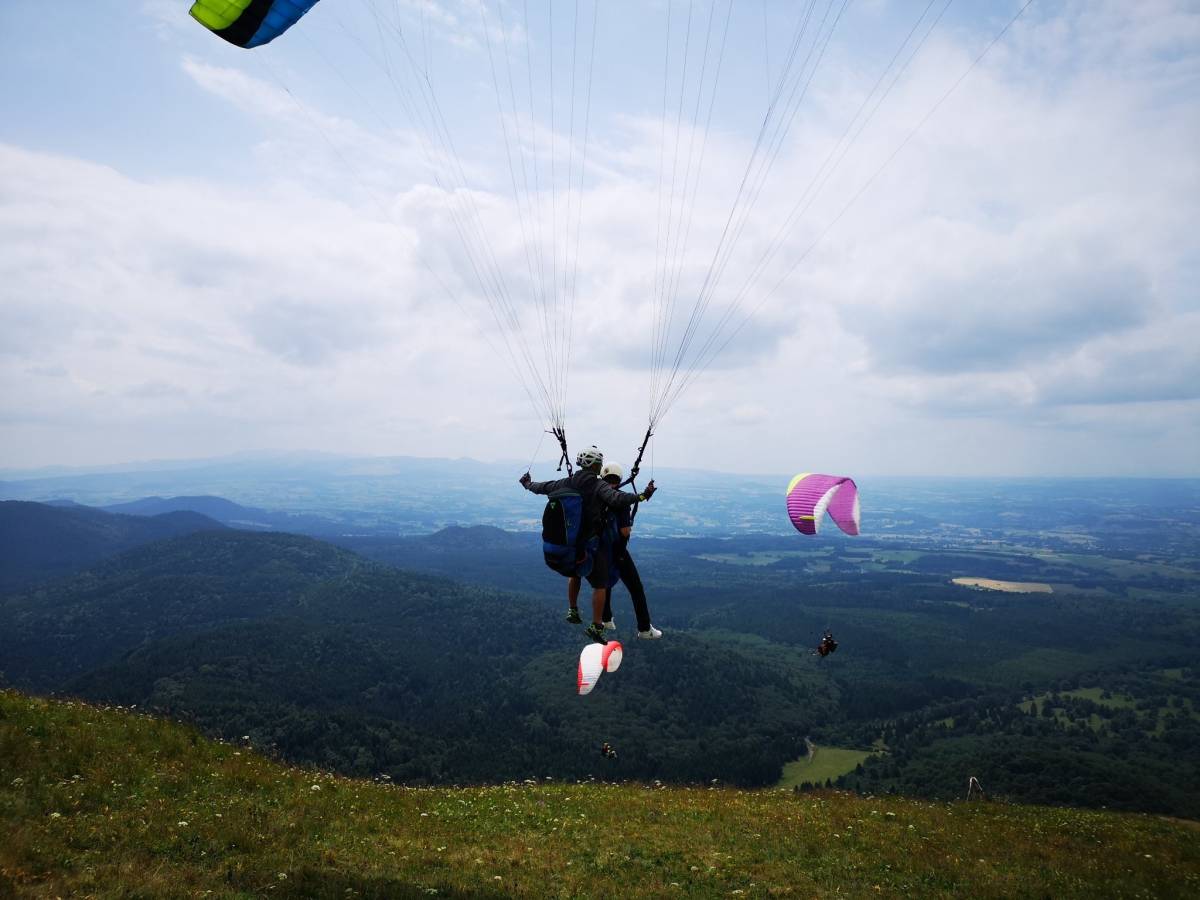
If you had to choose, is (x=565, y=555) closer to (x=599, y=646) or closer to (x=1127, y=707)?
(x=599, y=646)

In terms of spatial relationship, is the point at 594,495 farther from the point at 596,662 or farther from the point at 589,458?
the point at 596,662

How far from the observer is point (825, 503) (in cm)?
1970

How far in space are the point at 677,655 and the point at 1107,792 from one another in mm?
102668

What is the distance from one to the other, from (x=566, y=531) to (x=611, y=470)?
1.79 metres

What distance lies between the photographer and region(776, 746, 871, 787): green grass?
362 feet

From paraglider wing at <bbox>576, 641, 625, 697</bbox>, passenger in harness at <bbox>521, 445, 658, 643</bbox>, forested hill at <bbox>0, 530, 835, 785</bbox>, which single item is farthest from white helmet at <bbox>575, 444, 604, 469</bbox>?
forested hill at <bbox>0, 530, 835, 785</bbox>

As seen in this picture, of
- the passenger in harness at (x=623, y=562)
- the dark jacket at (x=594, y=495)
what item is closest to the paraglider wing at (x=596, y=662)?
the passenger in harness at (x=623, y=562)

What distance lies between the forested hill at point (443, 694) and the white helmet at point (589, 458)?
293ft

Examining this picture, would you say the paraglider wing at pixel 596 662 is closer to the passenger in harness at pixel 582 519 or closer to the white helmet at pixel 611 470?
the passenger in harness at pixel 582 519

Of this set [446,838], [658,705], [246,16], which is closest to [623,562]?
[446,838]

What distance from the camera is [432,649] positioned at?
7416 inches

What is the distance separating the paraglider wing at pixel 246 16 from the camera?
10703mm

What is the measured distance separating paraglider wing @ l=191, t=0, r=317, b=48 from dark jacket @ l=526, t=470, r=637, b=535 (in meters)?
9.84

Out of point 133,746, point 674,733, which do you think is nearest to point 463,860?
point 133,746
